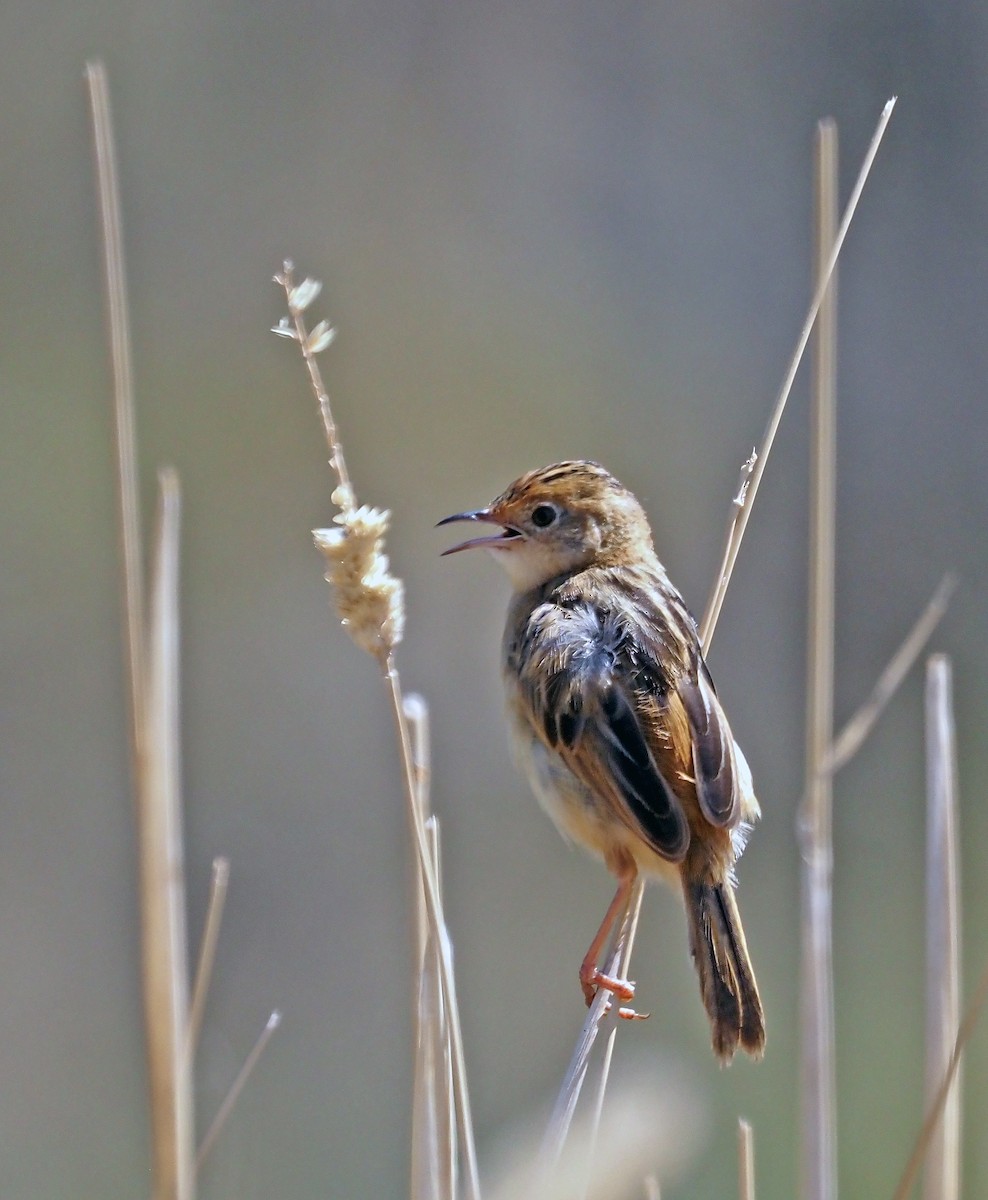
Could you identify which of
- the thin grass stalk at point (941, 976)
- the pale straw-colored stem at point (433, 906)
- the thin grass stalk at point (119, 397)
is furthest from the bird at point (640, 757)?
the thin grass stalk at point (119, 397)

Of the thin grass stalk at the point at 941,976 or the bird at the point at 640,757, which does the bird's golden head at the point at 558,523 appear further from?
the thin grass stalk at the point at 941,976

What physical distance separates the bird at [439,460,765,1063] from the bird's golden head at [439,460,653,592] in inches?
6.5

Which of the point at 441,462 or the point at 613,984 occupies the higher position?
the point at 441,462

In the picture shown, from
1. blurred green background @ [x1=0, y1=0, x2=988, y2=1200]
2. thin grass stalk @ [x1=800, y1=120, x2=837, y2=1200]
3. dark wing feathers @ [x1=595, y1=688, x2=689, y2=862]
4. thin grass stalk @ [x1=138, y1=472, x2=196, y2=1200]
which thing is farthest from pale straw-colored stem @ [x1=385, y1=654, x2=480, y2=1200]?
blurred green background @ [x1=0, y1=0, x2=988, y2=1200]

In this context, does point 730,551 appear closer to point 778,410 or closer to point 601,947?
point 778,410

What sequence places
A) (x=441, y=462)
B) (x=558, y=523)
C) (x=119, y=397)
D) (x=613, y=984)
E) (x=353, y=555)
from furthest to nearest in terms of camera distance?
(x=441, y=462) → (x=558, y=523) → (x=613, y=984) → (x=119, y=397) → (x=353, y=555)

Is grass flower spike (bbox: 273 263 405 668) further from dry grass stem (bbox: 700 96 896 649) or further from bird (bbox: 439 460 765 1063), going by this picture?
bird (bbox: 439 460 765 1063)

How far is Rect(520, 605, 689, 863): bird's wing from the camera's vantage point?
9.76 feet

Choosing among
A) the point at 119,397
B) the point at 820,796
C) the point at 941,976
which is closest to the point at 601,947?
the point at 820,796

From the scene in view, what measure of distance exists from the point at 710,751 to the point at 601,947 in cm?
46

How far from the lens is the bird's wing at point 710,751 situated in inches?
116

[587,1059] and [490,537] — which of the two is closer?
[587,1059]

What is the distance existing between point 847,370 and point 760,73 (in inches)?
68.6

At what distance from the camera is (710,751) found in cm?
301
